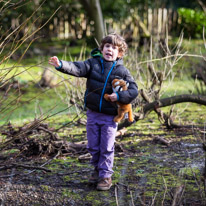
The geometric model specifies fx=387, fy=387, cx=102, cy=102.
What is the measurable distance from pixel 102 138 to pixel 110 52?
0.78m

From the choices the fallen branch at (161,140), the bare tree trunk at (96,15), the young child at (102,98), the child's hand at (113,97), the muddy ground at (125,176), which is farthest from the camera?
the bare tree trunk at (96,15)

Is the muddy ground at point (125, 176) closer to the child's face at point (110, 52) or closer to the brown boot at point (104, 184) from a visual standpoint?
the brown boot at point (104, 184)

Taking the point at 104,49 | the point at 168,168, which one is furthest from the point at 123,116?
the point at 168,168

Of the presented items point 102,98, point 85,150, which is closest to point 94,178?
point 102,98

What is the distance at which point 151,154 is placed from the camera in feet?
14.6

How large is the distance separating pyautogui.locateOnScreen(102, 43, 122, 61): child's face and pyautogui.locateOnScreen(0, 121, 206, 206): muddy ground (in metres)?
1.07

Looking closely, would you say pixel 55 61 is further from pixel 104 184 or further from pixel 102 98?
pixel 104 184

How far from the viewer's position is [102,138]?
3.51 meters

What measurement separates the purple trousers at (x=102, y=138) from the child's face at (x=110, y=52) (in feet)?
1.70

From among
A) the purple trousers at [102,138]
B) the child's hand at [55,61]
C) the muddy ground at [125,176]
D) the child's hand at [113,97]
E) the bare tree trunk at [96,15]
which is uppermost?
the bare tree trunk at [96,15]

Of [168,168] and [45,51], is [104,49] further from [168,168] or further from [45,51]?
[45,51]

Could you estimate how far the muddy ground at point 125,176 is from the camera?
3117mm

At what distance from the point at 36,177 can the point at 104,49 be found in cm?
138

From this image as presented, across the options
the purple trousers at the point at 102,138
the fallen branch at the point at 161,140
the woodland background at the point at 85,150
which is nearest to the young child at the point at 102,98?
the purple trousers at the point at 102,138
